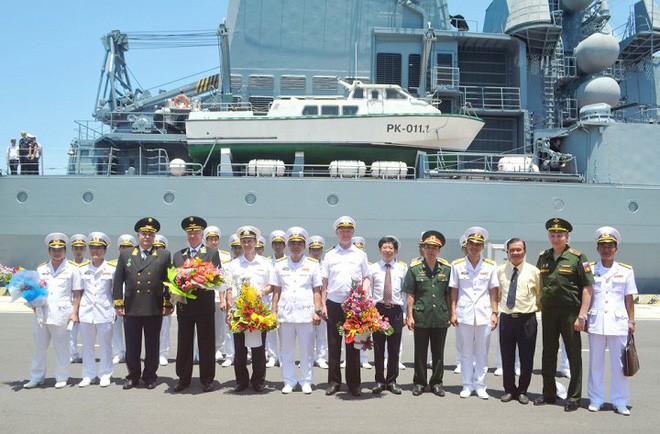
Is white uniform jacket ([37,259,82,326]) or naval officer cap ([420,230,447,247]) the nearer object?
naval officer cap ([420,230,447,247])

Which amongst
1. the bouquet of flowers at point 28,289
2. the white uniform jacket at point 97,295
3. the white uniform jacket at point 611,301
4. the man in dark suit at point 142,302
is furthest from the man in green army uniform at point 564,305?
the bouquet of flowers at point 28,289

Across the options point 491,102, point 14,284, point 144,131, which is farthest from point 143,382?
point 491,102

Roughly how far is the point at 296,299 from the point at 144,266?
189cm

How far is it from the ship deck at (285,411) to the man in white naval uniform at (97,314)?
0.25 m

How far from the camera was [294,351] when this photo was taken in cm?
696

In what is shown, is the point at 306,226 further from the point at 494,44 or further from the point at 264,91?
the point at 494,44

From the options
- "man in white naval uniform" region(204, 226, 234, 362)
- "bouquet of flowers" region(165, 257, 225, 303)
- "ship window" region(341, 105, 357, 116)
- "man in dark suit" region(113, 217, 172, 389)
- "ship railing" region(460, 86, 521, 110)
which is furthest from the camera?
"ship railing" region(460, 86, 521, 110)

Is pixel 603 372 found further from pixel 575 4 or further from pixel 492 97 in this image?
pixel 575 4

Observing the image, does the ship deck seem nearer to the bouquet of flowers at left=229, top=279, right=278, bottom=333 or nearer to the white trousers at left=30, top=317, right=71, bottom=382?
the white trousers at left=30, top=317, right=71, bottom=382

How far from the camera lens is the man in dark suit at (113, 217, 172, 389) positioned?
6.98 meters

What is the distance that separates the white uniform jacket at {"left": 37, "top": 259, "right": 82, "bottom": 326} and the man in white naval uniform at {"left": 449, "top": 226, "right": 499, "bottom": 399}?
15.1ft

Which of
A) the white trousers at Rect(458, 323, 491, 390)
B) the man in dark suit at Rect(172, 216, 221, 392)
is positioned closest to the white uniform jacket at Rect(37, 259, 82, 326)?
the man in dark suit at Rect(172, 216, 221, 392)

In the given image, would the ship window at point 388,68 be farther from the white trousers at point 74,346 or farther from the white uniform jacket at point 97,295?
the white uniform jacket at point 97,295

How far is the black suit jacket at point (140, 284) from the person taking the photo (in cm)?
700
